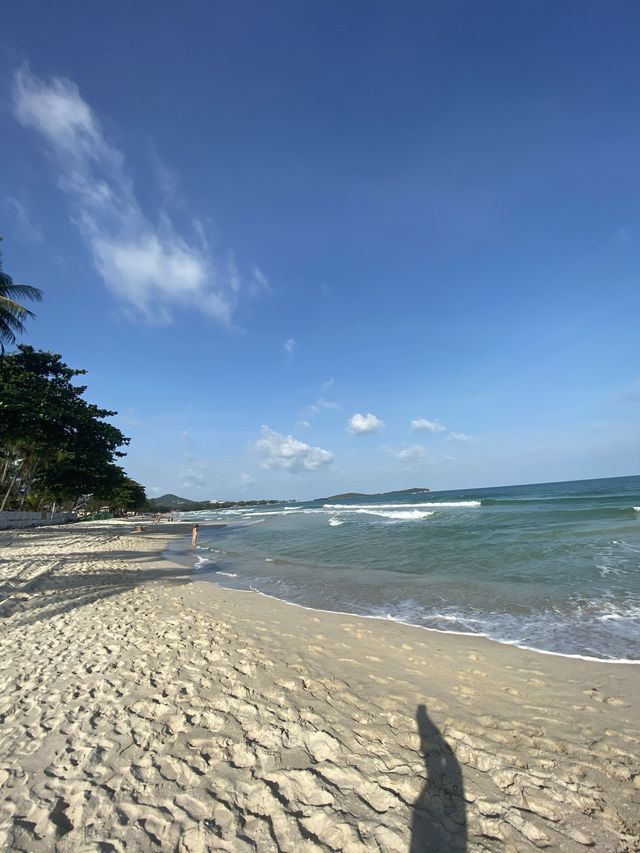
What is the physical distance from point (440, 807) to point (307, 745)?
1.18m

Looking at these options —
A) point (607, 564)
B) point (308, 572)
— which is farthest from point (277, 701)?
point (607, 564)

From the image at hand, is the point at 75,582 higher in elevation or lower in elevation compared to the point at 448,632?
higher

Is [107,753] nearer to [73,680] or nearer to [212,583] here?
[73,680]

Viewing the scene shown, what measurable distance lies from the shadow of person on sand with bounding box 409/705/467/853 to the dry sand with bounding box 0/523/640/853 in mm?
13

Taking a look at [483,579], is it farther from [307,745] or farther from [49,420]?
[49,420]

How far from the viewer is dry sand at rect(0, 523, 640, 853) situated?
2.58 m

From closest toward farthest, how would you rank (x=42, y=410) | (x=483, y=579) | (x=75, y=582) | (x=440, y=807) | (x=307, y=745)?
(x=440, y=807) → (x=307, y=745) → (x=75, y=582) → (x=483, y=579) → (x=42, y=410)

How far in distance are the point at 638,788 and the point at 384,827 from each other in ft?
7.05

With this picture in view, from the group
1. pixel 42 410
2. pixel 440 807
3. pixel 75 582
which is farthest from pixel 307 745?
pixel 42 410

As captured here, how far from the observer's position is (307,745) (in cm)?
345

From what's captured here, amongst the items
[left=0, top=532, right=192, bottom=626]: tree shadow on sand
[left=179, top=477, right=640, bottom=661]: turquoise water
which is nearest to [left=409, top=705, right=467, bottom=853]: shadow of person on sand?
[left=179, top=477, right=640, bottom=661]: turquoise water

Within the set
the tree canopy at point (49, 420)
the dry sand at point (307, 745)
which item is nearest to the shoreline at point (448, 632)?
the dry sand at point (307, 745)

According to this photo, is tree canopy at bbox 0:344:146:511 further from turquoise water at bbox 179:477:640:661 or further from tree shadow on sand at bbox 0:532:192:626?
turquoise water at bbox 179:477:640:661

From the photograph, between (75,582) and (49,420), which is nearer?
(75,582)
